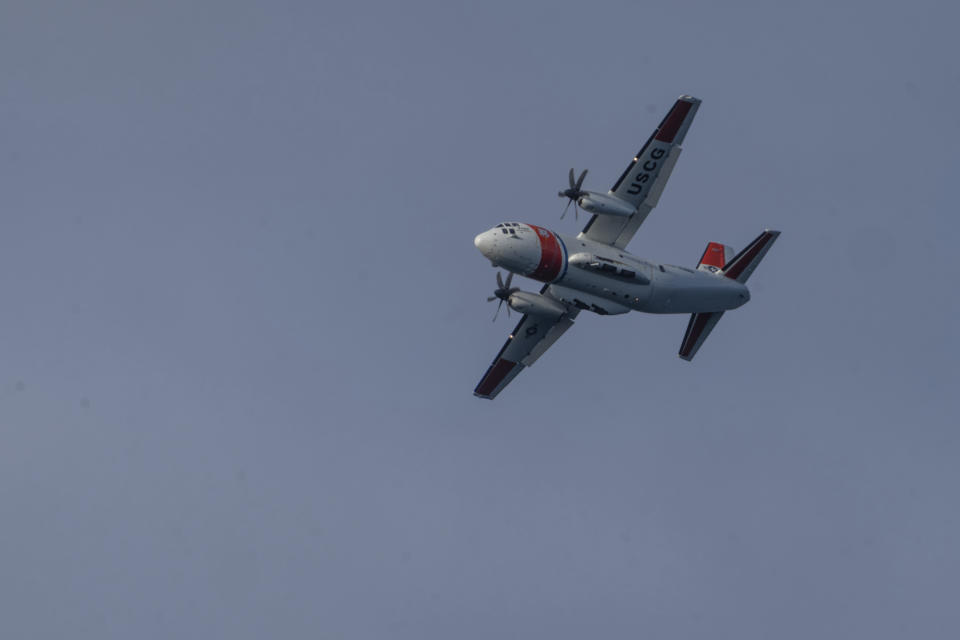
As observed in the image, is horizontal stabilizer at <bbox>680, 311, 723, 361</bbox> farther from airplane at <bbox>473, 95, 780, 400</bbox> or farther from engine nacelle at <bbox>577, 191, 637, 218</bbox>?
engine nacelle at <bbox>577, 191, 637, 218</bbox>

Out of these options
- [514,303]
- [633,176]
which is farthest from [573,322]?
[633,176]

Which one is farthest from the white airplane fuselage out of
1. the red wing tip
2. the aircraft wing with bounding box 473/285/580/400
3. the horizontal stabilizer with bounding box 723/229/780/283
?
the red wing tip

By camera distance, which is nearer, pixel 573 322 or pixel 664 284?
pixel 664 284

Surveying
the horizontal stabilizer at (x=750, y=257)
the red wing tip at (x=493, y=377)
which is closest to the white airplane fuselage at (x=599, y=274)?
the horizontal stabilizer at (x=750, y=257)

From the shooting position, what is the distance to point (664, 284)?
254 feet

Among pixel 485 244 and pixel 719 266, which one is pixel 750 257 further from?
pixel 485 244

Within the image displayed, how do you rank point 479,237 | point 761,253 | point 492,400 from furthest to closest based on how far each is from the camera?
point 492,400
point 761,253
point 479,237

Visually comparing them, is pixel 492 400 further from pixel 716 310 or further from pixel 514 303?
pixel 716 310

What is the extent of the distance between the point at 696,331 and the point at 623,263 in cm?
→ 807

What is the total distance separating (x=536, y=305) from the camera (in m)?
81.0

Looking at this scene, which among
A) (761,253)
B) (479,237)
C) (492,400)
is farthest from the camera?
(492,400)

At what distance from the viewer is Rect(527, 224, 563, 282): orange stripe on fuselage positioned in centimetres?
7531

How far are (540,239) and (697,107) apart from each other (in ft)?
39.4

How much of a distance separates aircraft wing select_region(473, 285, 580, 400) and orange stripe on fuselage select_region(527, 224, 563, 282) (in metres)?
6.72
